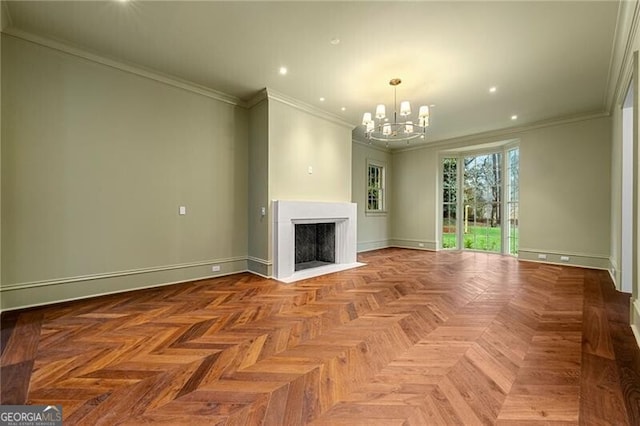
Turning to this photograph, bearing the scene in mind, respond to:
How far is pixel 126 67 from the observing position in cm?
356

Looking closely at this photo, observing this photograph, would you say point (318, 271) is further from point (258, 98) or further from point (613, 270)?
point (613, 270)

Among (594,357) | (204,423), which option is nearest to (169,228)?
(204,423)

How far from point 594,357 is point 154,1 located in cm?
445

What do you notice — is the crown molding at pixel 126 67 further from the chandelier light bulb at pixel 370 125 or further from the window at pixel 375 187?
the window at pixel 375 187

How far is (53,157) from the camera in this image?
10.2 feet

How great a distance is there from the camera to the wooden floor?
147 centimetres

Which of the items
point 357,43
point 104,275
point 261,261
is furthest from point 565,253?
point 104,275

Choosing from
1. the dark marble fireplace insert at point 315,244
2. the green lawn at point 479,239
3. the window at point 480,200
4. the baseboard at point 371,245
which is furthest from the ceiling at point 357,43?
the baseboard at point 371,245

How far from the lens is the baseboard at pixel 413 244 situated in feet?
23.7

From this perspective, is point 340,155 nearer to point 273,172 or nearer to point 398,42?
A: point 273,172

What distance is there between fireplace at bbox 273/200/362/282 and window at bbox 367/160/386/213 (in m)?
1.99

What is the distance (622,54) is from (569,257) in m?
3.58

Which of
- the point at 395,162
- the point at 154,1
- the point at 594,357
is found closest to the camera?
the point at 594,357

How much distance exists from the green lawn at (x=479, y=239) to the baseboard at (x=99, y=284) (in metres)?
5.50
